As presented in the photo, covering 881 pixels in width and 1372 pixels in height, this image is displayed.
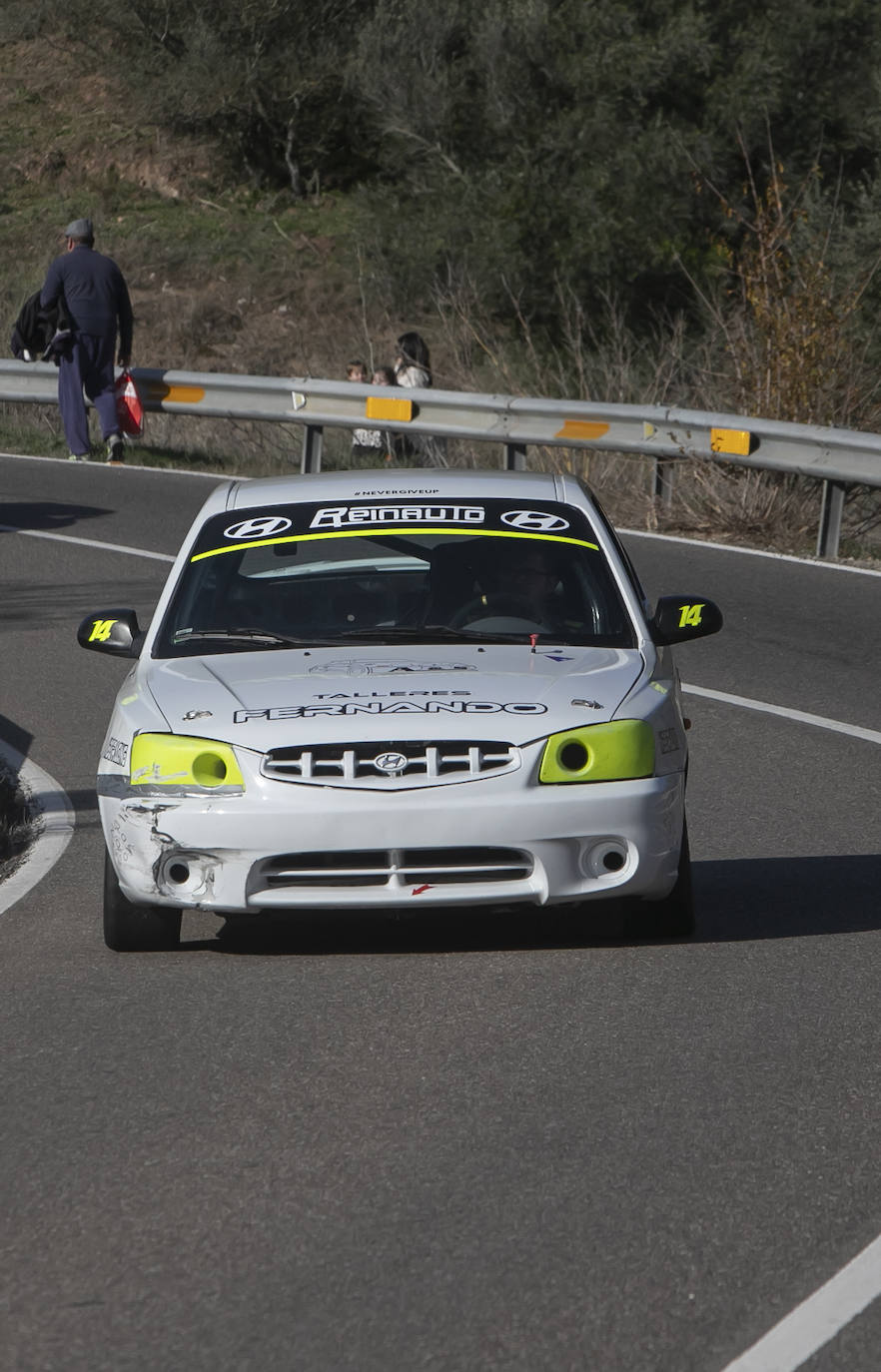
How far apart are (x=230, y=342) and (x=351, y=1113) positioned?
3957 centimetres

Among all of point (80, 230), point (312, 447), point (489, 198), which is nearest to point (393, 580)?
point (312, 447)

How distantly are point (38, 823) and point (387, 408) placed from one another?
34.9ft

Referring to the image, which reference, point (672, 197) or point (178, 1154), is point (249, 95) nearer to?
point (672, 197)

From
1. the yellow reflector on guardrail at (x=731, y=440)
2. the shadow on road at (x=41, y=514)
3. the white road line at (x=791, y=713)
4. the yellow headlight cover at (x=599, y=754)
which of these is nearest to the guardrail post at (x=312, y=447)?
the shadow on road at (x=41, y=514)

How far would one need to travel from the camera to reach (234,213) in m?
48.4

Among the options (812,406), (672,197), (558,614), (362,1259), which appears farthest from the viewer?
(672,197)

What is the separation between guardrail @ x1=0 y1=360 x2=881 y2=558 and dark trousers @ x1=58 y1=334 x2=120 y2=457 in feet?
2.65

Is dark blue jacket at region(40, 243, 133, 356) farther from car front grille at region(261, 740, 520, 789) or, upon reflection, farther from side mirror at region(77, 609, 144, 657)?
car front grille at region(261, 740, 520, 789)

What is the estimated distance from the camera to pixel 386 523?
7258 millimetres

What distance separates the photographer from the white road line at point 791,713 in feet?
32.8

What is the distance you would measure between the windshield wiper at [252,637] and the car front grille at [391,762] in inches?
33.1

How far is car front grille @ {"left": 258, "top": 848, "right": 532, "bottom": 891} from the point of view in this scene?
5945 millimetres

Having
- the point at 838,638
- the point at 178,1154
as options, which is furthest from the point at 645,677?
the point at 838,638

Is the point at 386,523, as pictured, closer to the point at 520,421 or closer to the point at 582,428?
the point at 582,428
